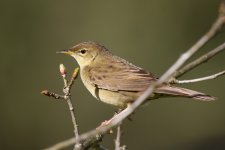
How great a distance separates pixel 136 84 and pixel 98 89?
54 cm

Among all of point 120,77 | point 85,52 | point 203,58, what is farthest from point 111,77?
point 203,58

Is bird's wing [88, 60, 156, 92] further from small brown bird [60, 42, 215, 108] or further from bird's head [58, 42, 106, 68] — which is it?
bird's head [58, 42, 106, 68]

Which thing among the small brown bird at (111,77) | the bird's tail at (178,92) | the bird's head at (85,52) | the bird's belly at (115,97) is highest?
the bird's head at (85,52)

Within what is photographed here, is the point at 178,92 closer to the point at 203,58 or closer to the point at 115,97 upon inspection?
the point at 115,97

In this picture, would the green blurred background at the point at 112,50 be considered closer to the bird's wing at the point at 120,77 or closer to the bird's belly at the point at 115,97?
the bird's wing at the point at 120,77

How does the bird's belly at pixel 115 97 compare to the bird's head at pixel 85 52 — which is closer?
the bird's belly at pixel 115 97

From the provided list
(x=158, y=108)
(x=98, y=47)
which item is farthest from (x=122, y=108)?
(x=158, y=108)

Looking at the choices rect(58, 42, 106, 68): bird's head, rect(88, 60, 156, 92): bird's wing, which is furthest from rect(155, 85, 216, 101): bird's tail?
rect(58, 42, 106, 68): bird's head

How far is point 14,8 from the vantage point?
39.3 ft

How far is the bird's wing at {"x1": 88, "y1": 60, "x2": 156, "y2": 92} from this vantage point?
573cm

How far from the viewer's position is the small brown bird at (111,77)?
5.73 m

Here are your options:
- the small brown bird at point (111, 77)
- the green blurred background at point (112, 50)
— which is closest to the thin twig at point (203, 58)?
the small brown bird at point (111, 77)

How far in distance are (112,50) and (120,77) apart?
19.5 ft

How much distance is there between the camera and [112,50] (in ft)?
39.2
